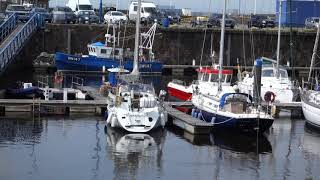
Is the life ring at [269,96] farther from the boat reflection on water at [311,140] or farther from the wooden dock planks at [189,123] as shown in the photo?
the wooden dock planks at [189,123]

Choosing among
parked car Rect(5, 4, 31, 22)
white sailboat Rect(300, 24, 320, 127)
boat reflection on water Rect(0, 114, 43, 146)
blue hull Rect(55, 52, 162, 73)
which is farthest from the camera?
parked car Rect(5, 4, 31, 22)

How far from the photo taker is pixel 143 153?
32.6 meters

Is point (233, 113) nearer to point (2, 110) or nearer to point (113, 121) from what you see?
point (113, 121)

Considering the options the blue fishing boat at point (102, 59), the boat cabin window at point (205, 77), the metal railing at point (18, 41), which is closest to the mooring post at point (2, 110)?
the metal railing at point (18, 41)

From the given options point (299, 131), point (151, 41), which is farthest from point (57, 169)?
point (151, 41)

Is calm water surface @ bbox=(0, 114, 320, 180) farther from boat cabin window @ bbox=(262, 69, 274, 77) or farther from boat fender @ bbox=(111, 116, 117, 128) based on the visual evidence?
boat cabin window @ bbox=(262, 69, 274, 77)

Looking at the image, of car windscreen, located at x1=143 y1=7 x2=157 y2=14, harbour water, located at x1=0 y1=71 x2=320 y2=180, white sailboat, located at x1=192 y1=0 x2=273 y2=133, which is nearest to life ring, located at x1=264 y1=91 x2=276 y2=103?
harbour water, located at x1=0 y1=71 x2=320 y2=180

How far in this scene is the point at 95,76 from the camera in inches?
2547

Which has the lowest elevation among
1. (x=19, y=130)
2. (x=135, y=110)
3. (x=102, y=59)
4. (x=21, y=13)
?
(x=19, y=130)

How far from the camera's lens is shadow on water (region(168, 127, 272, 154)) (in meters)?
34.3

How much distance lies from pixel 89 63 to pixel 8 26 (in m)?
8.12

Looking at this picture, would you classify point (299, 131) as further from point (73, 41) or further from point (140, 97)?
point (73, 41)

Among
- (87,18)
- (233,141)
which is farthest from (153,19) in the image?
(233,141)

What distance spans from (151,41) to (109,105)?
31455 millimetres
